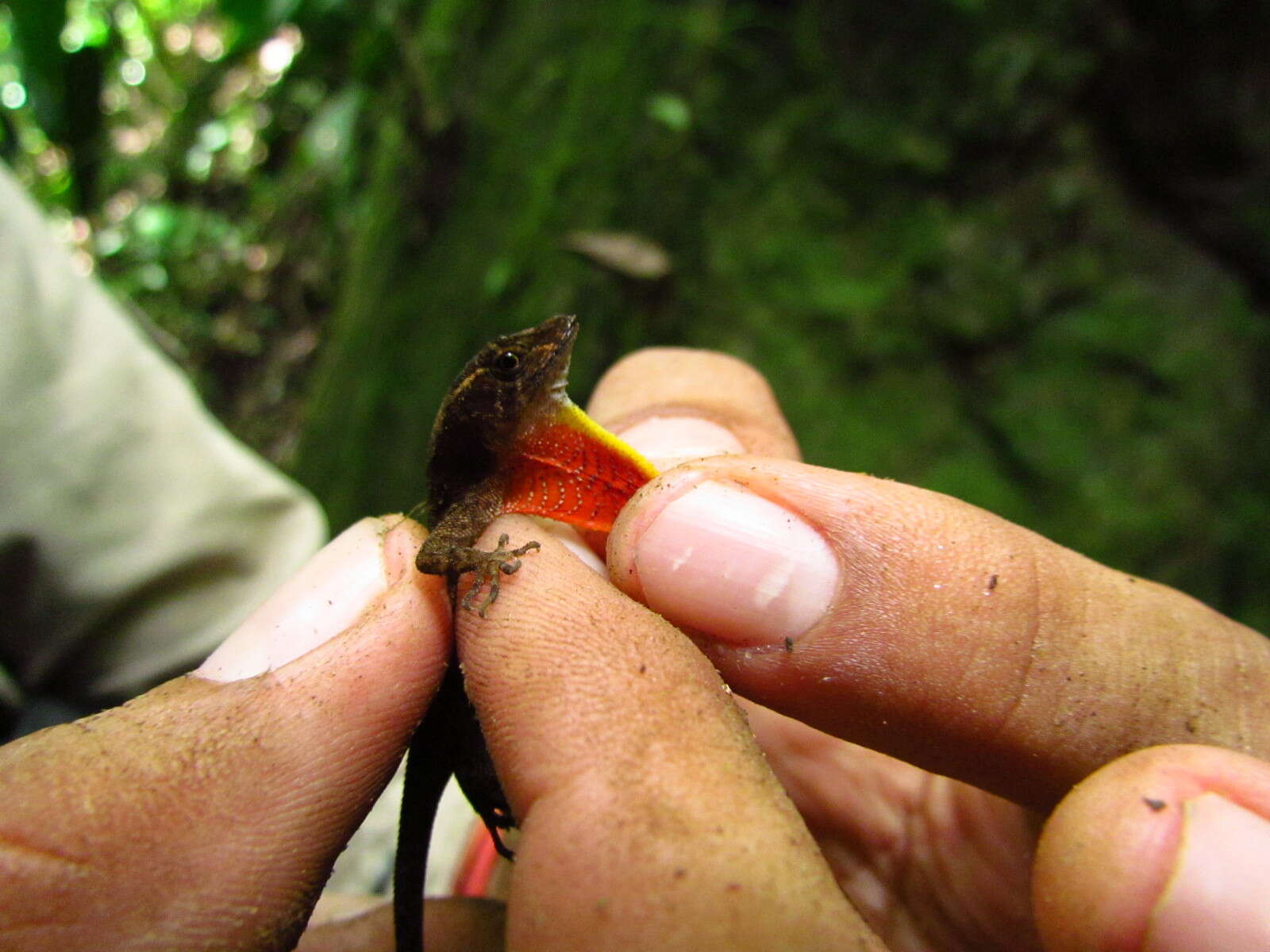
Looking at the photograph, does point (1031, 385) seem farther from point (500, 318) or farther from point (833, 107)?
point (500, 318)

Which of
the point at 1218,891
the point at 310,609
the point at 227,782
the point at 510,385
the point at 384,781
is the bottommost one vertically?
the point at 384,781

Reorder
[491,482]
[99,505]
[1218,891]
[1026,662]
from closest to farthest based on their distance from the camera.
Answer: [1218,891], [1026,662], [491,482], [99,505]

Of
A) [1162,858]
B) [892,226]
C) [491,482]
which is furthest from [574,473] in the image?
[892,226]

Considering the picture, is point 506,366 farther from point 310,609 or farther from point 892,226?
point 892,226

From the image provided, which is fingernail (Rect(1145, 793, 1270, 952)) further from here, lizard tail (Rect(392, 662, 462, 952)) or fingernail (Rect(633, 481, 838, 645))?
lizard tail (Rect(392, 662, 462, 952))

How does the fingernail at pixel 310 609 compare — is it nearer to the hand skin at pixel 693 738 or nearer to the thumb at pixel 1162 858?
the hand skin at pixel 693 738

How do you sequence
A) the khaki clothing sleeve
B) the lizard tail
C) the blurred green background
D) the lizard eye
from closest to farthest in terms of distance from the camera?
the lizard tail
the lizard eye
the khaki clothing sleeve
the blurred green background

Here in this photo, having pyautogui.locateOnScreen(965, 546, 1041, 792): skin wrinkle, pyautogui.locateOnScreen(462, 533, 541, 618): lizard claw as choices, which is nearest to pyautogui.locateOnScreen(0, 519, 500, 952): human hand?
pyautogui.locateOnScreen(462, 533, 541, 618): lizard claw

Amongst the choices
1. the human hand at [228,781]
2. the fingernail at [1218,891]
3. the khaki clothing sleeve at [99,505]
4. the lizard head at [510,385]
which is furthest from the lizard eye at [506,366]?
the khaki clothing sleeve at [99,505]
